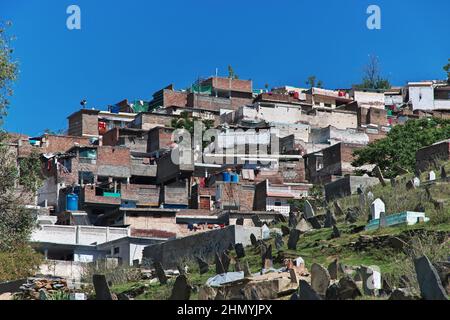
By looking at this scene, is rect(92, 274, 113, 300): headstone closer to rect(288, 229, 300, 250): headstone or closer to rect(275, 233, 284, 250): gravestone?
rect(288, 229, 300, 250): headstone

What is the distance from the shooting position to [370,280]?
20.7m

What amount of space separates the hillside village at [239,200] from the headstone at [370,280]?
1.4 inches

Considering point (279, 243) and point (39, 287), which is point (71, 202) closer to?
point (39, 287)

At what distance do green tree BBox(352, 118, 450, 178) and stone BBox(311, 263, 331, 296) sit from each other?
3562 centimetres

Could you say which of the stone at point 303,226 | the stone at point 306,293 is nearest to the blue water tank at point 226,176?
the stone at point 303,226

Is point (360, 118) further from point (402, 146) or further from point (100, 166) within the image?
point (402, 146)

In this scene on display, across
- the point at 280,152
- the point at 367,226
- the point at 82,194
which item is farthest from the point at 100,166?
the point at 367,226

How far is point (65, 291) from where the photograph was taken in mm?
29969

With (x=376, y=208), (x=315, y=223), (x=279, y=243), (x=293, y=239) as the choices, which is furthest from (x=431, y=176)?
(x=293, y=239)

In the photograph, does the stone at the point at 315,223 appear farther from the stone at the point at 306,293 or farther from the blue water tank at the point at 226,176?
the blue water tank at the point at 226,176

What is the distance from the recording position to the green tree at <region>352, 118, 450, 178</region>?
191 ft

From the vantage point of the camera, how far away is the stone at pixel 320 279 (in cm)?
2026

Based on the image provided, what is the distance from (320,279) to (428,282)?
9.33 ft

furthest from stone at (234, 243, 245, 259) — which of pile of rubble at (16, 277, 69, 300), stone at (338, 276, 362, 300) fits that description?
stone at (338, 276, 362, 300)
